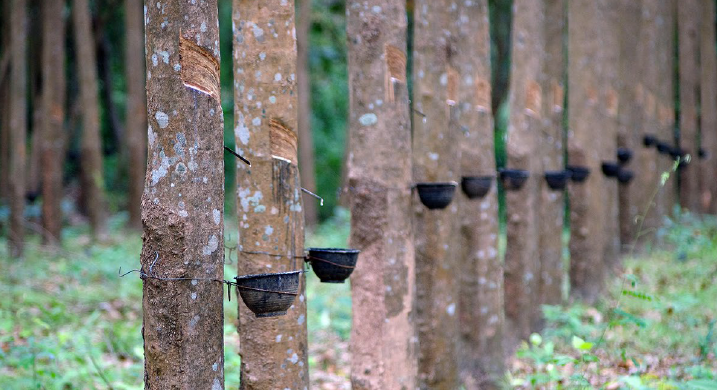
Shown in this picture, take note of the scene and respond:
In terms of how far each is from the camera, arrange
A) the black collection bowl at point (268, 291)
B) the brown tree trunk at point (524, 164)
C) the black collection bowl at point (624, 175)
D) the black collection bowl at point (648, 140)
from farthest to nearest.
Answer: the black collection bowl at point (648, 140)
the black collection bowl at point (624, 175)
the brown tree trunk at point (524, 164)
the black collection bowl at point (268, 291)

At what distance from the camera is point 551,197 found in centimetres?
789

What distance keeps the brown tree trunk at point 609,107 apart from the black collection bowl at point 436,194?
4.95m

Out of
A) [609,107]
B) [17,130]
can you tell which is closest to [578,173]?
[609,107]

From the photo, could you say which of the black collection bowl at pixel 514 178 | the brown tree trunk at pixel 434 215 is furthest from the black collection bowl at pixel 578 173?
the brown tree trunk at pixel 434 215

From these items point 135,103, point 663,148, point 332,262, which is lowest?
point 332,262

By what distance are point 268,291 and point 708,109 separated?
1568 centimetres

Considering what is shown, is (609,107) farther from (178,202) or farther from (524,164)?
(178,202)

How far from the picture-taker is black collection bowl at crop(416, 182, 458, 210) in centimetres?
480

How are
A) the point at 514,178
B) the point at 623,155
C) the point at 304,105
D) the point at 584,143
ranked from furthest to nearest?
1. the point at 304,105
2. the point at 623,155
3. the point at 584,143
4. the point at 514,178

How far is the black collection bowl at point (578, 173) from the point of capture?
8266mm

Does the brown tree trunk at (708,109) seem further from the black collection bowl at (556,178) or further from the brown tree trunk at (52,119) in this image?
the brown tree trunk at (52,119)

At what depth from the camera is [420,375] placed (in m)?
5.07

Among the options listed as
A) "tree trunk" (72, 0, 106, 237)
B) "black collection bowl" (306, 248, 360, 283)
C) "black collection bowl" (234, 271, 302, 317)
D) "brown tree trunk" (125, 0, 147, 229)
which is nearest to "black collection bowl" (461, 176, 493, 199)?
"black collection bowl" (306, 248, 360, 283)

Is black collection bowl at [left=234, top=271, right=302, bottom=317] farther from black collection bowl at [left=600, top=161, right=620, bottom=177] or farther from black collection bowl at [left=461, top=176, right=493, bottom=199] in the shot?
black collection bowl at [left=600, top=161, right=620, bottom=177]
